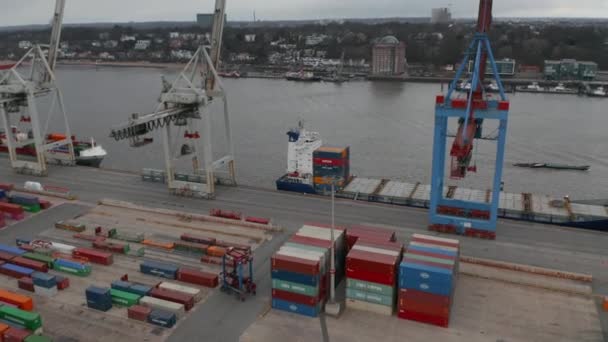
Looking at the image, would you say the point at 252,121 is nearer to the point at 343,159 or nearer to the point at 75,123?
the point at 75,123

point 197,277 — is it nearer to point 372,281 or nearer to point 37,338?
point 37,338

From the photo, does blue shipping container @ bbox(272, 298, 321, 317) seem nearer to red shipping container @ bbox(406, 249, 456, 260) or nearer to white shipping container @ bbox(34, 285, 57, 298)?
red shipping container @ bbox(406, 249, 456, 260)

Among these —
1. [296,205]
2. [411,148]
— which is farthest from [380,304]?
[411,148]

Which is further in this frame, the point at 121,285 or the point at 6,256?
the point at 6,256

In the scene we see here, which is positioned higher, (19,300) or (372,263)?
(372,263)

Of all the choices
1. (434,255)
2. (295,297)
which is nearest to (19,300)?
(295,297)

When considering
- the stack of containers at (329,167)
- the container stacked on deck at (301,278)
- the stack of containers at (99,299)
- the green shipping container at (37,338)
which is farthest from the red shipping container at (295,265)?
the stack of containers at (329,167)

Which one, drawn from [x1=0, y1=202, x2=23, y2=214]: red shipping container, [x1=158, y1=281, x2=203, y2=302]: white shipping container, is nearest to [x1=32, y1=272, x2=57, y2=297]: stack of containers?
[x1=158, y1=281, x2=203, y2=302]: white shipping container
